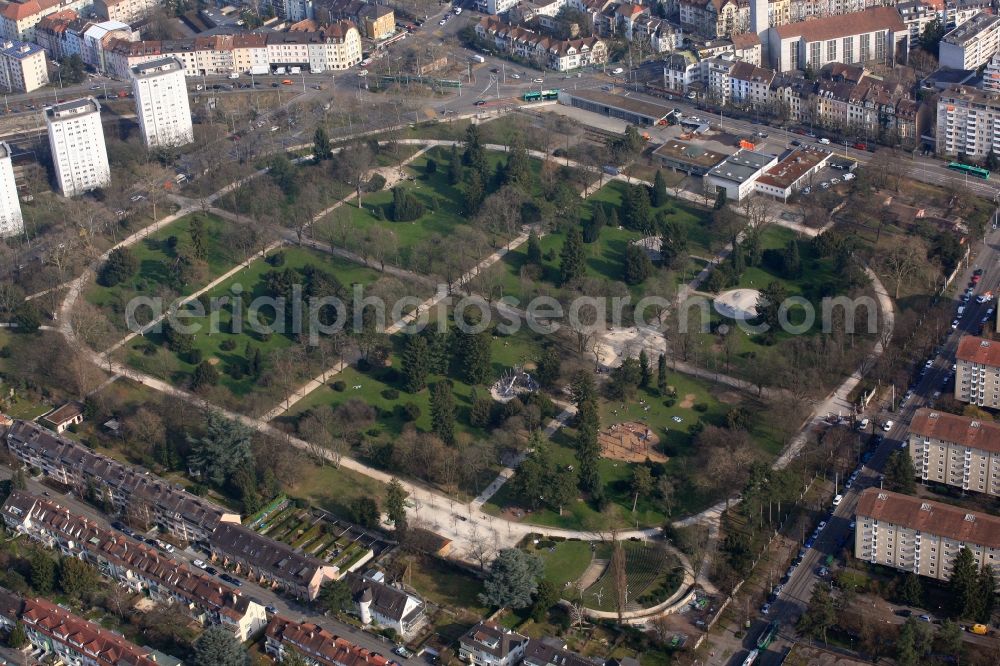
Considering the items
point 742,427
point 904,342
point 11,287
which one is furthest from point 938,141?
point 11,287

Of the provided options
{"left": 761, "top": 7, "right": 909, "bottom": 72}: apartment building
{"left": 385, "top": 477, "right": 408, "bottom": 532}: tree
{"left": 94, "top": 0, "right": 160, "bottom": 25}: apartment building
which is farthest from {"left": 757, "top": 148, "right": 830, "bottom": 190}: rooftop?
{"left": 94, "top": 0, "right": 160, "bottom": 25}: apartment building

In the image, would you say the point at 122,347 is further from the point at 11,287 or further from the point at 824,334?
the point at 824,334

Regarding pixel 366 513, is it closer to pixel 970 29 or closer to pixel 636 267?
pixel 636 267

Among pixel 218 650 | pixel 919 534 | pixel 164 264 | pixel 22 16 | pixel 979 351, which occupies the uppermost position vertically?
pixel 22 16

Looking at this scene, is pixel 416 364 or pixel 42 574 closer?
pixel 42 574

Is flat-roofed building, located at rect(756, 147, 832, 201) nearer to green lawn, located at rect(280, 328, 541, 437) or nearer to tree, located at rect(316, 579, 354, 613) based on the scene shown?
green lawn, located at rect(280, 328, 541, 437)

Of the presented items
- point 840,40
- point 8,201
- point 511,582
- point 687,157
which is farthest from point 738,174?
point 8,201
